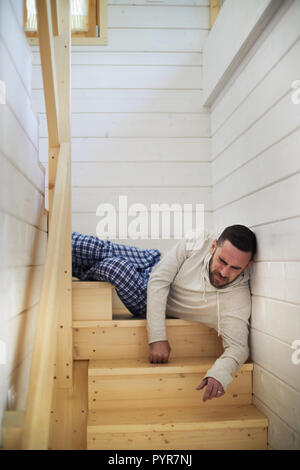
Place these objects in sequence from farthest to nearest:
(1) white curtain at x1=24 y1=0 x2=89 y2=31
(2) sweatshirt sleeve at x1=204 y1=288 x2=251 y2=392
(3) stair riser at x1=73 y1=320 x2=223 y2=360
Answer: (1) white curtain at x1=24 y1=0 x2=89 y2=31, (3) stair riser at x1=73 y1=320 x2=223 y2=360, (2) sweatshirt sleeve at x1=204 y1=288 x2=251 y2=392

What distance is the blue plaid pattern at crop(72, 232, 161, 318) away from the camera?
6.51ft

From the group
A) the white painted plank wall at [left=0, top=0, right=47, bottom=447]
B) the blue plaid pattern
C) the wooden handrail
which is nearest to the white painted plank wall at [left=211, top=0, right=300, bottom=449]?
the blue plaid pattern

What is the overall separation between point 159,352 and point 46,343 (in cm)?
75

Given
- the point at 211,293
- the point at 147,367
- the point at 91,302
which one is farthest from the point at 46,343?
the point at 211,293

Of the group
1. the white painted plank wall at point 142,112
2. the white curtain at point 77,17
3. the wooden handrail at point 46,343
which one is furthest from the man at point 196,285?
the white curtain at point 77,17

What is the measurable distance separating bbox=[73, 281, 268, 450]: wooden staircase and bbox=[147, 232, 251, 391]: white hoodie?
85 millimetres

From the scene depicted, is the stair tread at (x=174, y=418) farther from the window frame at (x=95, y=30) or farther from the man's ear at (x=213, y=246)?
the window frame at (x=95, y=30)

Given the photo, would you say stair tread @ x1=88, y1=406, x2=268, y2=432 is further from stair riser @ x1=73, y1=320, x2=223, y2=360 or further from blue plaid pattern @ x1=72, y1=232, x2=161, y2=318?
blue plaid pattern @ x1=72, y1=232, x2=161, y2=318

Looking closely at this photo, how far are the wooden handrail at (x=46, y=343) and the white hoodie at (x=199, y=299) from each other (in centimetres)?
61

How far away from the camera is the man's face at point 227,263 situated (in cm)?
173

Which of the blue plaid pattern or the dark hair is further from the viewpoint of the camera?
the blue plaid pattern

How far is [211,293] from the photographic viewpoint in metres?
1.90

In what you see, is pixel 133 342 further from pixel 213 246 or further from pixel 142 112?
pixel 142 112
